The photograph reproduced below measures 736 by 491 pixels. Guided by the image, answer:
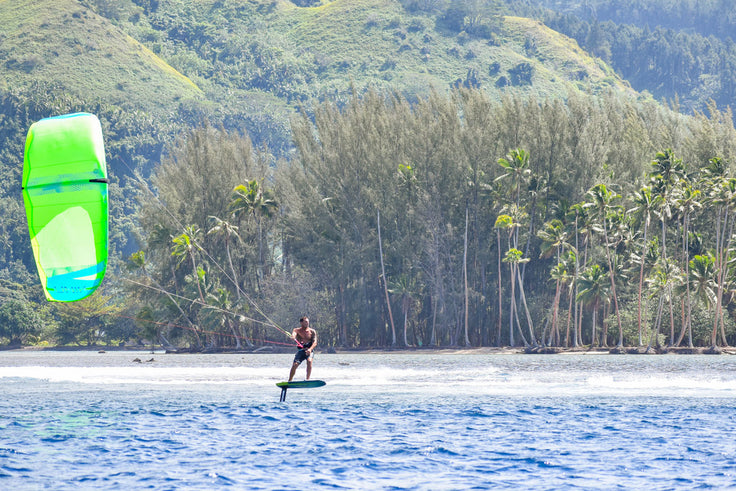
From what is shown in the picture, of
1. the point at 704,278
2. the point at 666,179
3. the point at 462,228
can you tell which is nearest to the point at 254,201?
the point at 462,228

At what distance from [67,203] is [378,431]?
9.69 m

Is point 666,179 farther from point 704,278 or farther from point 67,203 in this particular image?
point 67,203

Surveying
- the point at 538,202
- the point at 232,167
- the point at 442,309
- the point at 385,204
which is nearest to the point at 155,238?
the point at 232,167

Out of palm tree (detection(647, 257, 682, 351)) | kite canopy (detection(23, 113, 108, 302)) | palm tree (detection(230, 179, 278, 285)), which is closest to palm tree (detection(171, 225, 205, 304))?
palm tree (detection(230, 179, 278, 285))

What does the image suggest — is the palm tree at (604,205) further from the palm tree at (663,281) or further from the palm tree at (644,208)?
the palm tree at (663,281)

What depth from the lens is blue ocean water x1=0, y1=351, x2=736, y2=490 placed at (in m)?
19.3

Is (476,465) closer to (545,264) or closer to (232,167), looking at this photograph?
(545,264)

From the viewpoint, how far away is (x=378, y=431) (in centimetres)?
2539

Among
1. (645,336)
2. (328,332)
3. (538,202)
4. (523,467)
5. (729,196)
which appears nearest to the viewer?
(523,467)

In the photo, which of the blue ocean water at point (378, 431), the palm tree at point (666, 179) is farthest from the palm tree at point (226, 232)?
the palm tree at point (666, 179)

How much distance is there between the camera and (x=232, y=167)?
7475 cm

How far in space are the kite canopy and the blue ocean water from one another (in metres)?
4.08

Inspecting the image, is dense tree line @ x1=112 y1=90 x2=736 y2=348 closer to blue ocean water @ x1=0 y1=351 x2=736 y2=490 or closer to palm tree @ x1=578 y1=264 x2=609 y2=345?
palm tree @ x1=578 y1=264 x2=609 y2=345

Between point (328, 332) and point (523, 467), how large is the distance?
52748 mm
